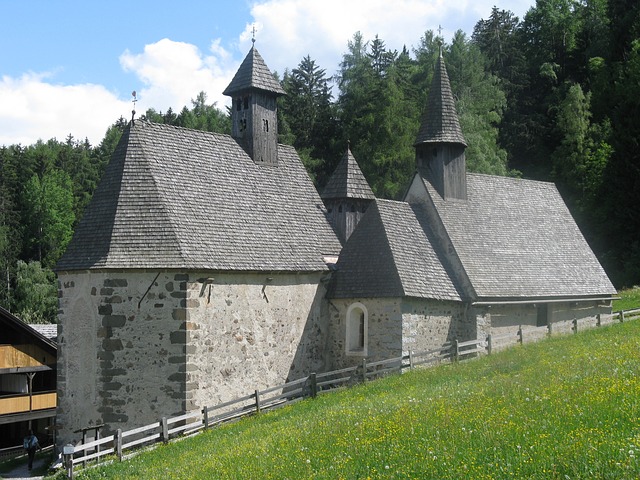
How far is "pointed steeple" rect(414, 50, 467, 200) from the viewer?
30.3 meters

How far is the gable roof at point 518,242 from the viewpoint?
28.8 metres

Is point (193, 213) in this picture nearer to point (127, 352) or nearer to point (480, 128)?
point (127, 352)

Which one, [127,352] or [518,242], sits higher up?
[518,242]

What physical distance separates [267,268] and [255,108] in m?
7.06

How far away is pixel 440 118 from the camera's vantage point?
1216 inches

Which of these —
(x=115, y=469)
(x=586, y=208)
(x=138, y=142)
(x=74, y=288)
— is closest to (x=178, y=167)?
(x=138, y=142)

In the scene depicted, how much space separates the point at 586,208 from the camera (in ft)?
167

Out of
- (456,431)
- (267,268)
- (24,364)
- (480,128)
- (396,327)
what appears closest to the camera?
(456,431)

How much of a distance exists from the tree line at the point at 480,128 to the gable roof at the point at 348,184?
1971 cm

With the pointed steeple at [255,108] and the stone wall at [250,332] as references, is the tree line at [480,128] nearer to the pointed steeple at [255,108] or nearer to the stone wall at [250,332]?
the pointed steeple at [255,108]

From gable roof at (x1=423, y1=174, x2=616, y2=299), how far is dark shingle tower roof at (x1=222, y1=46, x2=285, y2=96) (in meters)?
6.93

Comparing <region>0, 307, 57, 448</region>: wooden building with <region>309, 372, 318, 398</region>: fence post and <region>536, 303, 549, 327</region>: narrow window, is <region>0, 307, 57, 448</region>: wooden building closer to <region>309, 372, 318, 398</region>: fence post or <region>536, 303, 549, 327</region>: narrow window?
<region>309, 372, 318, 398</region>: fence post

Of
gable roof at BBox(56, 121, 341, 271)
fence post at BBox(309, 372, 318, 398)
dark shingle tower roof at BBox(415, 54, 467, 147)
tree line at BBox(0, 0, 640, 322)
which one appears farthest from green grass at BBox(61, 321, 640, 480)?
tree line at BBox(0, 0, 640, 322)

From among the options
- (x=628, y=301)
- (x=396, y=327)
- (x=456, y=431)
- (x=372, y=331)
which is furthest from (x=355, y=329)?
(x=628, y=301)
